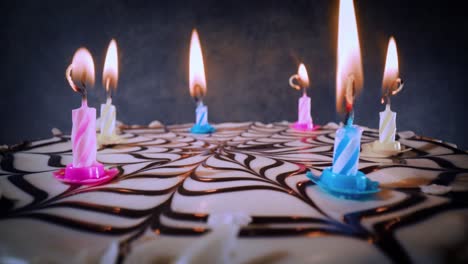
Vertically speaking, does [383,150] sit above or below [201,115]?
below

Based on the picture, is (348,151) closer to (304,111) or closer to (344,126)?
(344,126)

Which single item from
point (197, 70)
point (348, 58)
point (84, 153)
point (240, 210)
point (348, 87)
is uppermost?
point (197, 70)

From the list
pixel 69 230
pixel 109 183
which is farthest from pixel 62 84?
pixel 69 230

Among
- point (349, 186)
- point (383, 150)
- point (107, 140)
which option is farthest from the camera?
point (107, 140)

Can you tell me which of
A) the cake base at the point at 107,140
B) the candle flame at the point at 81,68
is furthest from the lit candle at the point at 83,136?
the cake base at the point at 107,140

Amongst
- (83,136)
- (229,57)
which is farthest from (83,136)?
(229,57)

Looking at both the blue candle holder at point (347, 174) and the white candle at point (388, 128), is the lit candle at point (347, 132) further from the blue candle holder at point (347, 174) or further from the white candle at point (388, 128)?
the white candle at point (388, 128)

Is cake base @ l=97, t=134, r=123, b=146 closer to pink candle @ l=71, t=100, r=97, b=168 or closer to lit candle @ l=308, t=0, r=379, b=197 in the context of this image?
pink candle @ l=71, t=100, r=97, b=168
